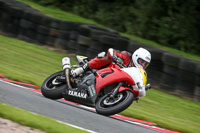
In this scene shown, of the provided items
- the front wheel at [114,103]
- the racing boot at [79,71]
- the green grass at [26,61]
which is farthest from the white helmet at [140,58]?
the green grass at [26,61]

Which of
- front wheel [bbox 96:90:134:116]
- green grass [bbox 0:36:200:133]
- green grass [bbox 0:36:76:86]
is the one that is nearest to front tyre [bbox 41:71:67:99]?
front wheel [bbox 96:90:134:116]

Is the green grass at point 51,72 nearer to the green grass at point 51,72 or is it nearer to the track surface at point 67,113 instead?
the green grass at point 51,72

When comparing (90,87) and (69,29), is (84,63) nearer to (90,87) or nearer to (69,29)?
(90,87)

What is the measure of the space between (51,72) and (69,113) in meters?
4.91

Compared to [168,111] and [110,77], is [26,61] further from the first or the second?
[110,77]

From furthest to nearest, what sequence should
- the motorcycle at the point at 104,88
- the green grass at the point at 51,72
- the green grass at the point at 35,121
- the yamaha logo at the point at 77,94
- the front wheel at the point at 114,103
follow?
the green grass at the point at 51,72
the yamaha logo at the point at 77,94
the motorcycle at the point at 104,88
the front wheel at the point at 114,103
the green grass at the point at 35,121

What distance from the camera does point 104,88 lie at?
7.03m

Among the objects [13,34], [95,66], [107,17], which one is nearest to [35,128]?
[95,66]

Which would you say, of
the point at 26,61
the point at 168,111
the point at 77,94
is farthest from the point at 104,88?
the point at 26,61

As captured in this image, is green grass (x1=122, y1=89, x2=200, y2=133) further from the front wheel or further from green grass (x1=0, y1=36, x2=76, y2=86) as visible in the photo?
green grass (x1=0, y1=36, x2=76, y2=86)

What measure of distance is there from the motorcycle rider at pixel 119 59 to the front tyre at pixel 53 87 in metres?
0.37

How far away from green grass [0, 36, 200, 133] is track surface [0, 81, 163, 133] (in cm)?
129

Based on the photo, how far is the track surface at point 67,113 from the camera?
6.34 metres

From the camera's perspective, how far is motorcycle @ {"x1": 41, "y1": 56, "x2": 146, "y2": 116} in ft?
21.5
